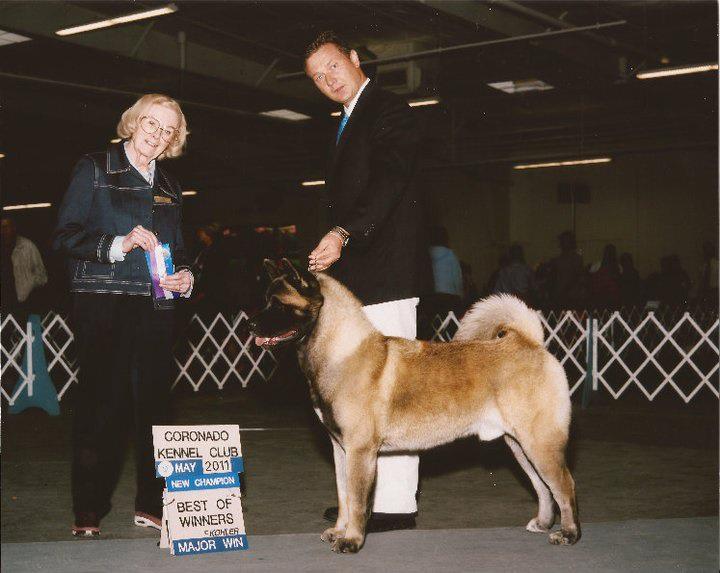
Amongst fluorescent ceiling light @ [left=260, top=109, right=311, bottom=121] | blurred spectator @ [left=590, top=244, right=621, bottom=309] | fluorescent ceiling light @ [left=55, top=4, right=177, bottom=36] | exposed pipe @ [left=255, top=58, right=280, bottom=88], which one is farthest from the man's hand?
fluorescent ceiling light @ [left=260, top=109, right=311, bottom=121]

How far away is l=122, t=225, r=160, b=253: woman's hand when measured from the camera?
3.03 m

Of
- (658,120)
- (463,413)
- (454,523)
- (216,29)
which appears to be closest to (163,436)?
(463,413)

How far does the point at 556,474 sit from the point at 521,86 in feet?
44.1

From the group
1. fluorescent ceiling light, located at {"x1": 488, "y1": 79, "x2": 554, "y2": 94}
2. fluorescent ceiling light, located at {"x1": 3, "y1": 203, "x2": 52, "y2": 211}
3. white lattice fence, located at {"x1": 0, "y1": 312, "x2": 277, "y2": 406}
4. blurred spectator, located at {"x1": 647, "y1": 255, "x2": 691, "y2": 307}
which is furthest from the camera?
fluorescent ceiling light, located at {"x1": 3, "y1": 203, "x2": 52, "y2": 211}

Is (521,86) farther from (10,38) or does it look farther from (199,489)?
(199,489)

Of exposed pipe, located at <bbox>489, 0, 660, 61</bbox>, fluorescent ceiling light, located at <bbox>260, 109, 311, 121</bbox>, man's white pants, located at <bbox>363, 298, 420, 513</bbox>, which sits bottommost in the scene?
man's white pants, located at <bbox>363, 298, 420, 513</bbox>

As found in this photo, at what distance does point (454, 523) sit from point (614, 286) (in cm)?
715

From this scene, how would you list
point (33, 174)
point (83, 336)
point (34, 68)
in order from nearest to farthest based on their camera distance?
point (83, 336)
point (34, 68)
point (33, 174)

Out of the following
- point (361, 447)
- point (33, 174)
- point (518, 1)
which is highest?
point (518, 1)

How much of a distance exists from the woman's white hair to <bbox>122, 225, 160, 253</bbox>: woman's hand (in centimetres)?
39

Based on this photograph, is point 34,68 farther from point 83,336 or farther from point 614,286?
point 83,336

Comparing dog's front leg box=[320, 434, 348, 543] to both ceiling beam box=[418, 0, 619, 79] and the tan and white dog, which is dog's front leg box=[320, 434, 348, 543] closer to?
the tan and white dog

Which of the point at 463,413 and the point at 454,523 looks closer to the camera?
the point at 463,413

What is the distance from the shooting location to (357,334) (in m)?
3.02
